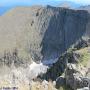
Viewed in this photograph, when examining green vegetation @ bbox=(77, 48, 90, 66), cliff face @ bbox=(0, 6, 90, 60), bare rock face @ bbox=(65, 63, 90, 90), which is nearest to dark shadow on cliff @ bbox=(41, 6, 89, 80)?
cliff face @ bbox=(0, 6, 90, 60)

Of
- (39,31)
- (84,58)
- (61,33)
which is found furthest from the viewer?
(39,31)

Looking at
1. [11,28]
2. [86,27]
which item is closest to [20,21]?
[11,28]

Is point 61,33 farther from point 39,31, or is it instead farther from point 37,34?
point 37,34

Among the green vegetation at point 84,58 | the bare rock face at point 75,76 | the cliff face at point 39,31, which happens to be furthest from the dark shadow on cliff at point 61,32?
the bare rock face at point 75,76

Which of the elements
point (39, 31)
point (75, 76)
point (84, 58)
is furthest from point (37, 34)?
point (75, 76)

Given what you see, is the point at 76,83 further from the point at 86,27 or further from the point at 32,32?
the point at 32,32

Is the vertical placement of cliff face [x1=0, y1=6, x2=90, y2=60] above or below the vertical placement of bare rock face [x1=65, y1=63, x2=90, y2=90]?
below

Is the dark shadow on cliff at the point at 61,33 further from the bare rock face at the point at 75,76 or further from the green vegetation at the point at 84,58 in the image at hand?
the bare rock face at the point at 75,76

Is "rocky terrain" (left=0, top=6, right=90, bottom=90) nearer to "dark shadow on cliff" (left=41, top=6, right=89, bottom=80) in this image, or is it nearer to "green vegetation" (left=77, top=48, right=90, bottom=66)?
"dark shadow on cliff" (left=41, top=6, right=89, bottom=80)
